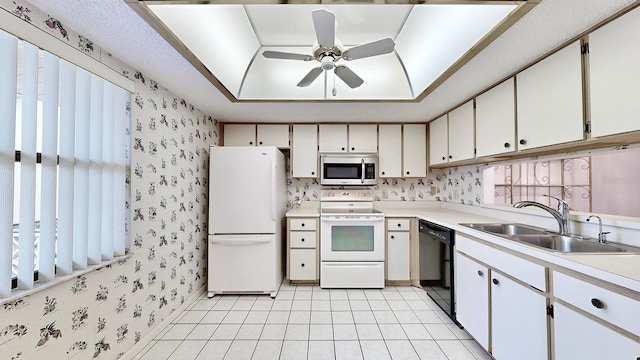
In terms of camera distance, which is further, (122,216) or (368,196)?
(368,196)

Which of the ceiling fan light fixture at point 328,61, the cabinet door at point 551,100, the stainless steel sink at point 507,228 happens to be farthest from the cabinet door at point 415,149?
the ceiling fan light fixture at point 328,61

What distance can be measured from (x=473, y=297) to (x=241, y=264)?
7.10 ft

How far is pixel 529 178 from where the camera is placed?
3.22m

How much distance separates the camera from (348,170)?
10.3 ft

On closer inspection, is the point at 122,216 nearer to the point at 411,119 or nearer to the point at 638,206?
the point at 411,119

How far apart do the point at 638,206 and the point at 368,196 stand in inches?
88.5

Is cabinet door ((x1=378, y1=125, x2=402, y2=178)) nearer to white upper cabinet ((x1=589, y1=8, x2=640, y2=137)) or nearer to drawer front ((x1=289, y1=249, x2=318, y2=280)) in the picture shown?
drawer front ((x1=289, y1=249, x2=318, y2=280))

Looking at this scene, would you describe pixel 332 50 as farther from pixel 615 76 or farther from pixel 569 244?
pixel 569 244

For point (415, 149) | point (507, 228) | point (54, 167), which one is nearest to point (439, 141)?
point (415, 149)

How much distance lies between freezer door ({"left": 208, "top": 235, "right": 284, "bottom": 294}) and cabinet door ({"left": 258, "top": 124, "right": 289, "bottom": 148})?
1.24m

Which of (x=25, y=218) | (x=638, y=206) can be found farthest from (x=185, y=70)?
(x=638, y=206)

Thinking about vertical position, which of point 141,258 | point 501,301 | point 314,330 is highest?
point 141,258

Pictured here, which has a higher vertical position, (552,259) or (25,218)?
(25,218)

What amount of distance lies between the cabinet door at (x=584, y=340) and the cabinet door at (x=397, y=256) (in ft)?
5.57
